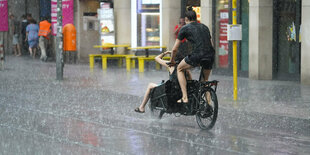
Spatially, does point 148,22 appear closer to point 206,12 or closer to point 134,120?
point 206,12

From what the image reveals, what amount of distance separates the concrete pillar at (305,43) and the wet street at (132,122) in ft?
1.08

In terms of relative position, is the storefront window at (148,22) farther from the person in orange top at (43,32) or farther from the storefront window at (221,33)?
the person in orange top at (43,32)

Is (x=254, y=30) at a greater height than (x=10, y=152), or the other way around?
(x=254, y=30)

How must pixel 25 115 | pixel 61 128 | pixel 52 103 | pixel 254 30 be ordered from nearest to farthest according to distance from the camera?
pixel 61 128 < pixel 25 115 < pixel 52 103 < pixel 254 30

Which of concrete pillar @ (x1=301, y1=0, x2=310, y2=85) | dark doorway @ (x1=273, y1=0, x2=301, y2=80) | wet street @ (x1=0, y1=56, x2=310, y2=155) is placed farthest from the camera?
dark doorway @ (x1=273, y1=0, x2=301, y2=80)

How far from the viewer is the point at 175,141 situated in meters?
9.41

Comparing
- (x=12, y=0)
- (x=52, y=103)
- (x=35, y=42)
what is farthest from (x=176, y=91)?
(x=12, y=0)

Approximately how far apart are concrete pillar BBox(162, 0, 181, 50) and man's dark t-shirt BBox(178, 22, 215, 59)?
576 inches

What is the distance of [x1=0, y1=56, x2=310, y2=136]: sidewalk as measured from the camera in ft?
38.0

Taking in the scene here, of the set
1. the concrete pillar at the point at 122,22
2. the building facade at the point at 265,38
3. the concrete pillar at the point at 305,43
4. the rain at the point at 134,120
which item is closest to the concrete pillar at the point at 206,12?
the building facade at the point at 265,38

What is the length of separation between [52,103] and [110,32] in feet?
44.1

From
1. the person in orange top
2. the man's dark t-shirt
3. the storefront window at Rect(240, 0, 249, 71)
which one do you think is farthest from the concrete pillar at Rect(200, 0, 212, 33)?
the man's dark t-shirt

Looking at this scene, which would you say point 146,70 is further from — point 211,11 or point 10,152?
point 10,152

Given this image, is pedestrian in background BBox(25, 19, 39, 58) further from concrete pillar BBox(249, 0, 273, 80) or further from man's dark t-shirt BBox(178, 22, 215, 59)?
man's dark t-shirt BBox(178, 22, 215, 59)
